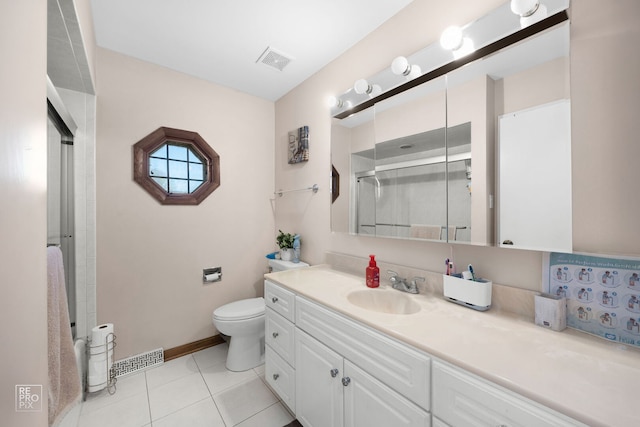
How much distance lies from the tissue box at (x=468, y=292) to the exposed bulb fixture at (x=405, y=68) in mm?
1122

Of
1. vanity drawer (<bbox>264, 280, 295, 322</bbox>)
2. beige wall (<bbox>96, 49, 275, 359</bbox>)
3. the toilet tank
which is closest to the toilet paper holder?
beige wall (<bbox>96, 49, 275, 359</bbox>)

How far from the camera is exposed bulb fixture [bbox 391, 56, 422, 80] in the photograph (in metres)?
1.41

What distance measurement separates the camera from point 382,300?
1.43 m

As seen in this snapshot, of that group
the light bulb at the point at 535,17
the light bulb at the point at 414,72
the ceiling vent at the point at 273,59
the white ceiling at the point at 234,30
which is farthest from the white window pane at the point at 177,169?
the light bulb at the point at 535,17

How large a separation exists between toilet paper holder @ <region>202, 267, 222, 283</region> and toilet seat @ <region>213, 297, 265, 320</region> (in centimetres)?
32

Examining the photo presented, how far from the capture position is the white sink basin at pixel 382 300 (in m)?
1.36

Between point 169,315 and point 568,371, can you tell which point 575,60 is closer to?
point 568,371

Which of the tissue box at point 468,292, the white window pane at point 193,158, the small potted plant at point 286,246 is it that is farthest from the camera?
the small potted plant at point 286,246

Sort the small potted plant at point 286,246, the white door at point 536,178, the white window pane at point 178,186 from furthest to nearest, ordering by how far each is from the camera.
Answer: the small potted plant at point 286,246 < the white window pane at point 178,186 < the white door at point 536,178

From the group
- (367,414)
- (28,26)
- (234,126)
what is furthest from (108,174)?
(367,414)

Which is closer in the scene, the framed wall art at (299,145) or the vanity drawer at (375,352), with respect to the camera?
the vanity drawer at (375,352)

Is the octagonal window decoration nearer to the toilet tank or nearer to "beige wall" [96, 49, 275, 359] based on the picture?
"beige wall" [96, 49, 275, 359]

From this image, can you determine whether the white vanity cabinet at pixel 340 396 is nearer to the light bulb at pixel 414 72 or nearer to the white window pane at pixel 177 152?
the light bulb at pixel 414 72

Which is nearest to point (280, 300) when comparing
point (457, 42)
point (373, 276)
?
point (373, 276)
